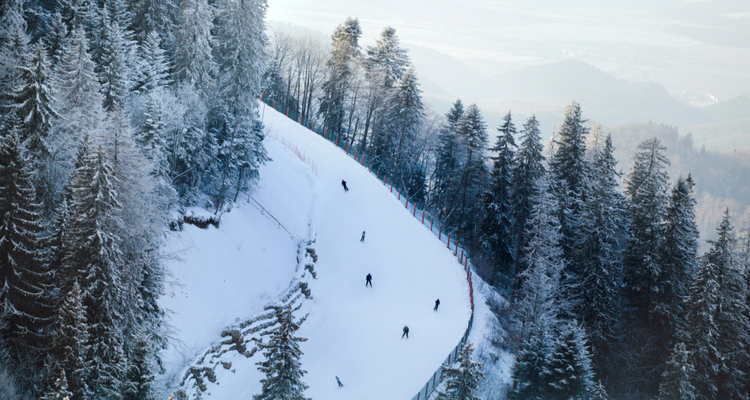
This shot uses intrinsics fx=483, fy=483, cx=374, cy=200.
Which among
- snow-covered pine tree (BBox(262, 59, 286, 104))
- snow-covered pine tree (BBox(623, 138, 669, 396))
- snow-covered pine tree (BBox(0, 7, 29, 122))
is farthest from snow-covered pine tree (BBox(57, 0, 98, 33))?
snow-covered pine tree (BBox(623, 138, 669, 396))

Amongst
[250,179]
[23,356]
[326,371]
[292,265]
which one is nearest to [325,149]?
[250,179]

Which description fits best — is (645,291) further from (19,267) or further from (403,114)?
(19,267)

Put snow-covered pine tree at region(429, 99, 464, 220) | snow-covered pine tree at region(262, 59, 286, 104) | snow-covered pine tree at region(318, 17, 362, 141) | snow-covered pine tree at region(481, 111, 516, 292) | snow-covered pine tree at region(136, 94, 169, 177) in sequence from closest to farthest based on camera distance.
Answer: snow-covered pine tree at region(136, 94, 169, 177) → snow-covered pine tree at region(481, 111, 516, 292) → snow-covered pine tree at region(429, 99, 464, 220) → snow-covered pine tree at region(318, 17, 362, 141) → snow-covered pine tree at region(262, 59, 286, 104)

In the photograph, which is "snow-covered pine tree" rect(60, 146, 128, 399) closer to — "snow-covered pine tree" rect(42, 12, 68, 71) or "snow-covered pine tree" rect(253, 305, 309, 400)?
"snow-covered pine tree" rect(253, 305, 309, 400)

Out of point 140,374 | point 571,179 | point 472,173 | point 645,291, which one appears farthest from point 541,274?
point 140,374

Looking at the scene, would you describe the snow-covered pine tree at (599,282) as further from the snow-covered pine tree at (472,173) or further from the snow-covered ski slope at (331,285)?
the snow-covered pine tree at (472,173)

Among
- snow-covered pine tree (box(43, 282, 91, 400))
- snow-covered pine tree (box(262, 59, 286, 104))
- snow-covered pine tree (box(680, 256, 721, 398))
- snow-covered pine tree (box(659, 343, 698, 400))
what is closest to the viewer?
snow-covered pine tree (box(43, 282, 91, 400))

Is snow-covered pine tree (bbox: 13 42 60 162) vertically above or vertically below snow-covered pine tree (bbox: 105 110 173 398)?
above

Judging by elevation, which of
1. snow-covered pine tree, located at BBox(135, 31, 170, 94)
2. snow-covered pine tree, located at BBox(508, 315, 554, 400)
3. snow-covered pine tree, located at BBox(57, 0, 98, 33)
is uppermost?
snow-covered pine tree, located at BBox(57, 0, 98, 33)
